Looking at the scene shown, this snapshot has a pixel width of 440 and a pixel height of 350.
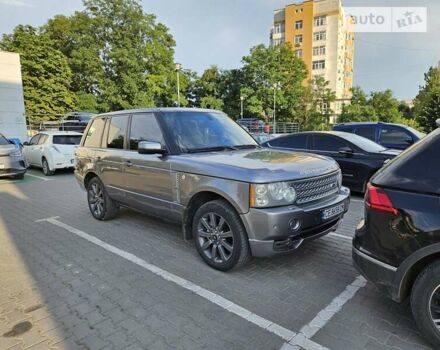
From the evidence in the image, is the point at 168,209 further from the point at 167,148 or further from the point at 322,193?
the point at 322,193

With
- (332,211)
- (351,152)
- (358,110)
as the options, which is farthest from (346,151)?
(358,110)

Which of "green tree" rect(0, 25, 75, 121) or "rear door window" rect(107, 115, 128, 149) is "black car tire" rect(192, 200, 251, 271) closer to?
"rear door window" rect(107, 115, 128, 149)

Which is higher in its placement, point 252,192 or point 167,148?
point 167,148

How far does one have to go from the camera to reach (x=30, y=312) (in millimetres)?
2961

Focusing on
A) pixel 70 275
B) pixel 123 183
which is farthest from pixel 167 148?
pixel 70 275

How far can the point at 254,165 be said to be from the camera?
3.42m

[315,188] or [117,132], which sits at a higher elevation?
[117,132]

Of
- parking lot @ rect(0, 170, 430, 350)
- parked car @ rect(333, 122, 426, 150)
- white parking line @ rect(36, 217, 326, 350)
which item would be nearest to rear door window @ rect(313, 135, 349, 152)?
parked car @ rect(333, 122, 426, 150)

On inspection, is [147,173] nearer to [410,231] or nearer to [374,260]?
[374,260]

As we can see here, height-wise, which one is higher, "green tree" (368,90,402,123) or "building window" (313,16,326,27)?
"building window" (313,16,326,27)

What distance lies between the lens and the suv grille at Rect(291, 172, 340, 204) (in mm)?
3334

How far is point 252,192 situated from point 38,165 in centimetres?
1132

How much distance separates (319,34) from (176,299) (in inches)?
2609

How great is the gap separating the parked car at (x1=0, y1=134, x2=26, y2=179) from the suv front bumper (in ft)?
31.4
